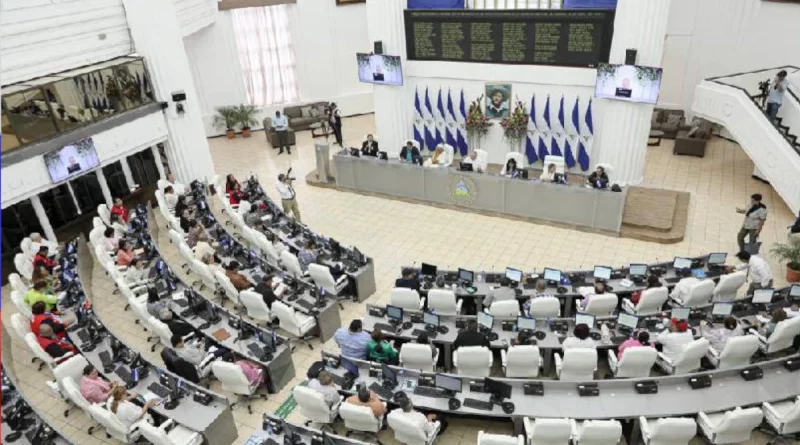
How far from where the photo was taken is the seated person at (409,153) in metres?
16.8

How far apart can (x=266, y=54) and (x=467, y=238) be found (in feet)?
43.0

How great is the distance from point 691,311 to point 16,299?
42.3ft

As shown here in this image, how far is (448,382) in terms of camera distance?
333 inches

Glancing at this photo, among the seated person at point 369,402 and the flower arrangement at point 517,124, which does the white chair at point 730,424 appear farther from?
the flower arrangement at point 517,124

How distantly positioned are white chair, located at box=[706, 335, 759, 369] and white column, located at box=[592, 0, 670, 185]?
7.61 m

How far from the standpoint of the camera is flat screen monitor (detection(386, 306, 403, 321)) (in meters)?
10.2

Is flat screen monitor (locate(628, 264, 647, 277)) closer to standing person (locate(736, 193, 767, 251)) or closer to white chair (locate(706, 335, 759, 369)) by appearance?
white chair (locate(706, 335, 759, 369))

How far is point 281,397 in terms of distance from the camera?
9.93 metres

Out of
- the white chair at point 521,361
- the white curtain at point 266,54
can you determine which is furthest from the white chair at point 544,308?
the white curtain at point 266,54

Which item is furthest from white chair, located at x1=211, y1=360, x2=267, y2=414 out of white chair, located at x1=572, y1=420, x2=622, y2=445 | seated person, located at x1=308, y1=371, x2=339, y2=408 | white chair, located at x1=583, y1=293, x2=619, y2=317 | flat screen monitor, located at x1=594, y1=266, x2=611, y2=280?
flat screen monitor, located at x1=594, y1=266, x2=611, y2=280

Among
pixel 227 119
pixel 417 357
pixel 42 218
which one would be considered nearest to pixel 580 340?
pixel 417 357

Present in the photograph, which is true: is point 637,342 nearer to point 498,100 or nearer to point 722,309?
point 722,309

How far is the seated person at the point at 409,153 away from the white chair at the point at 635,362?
30.3 ft

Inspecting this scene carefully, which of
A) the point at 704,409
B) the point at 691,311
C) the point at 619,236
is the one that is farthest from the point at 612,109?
the point at 704,409
